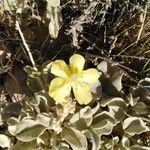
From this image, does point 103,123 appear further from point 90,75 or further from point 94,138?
point 90,75

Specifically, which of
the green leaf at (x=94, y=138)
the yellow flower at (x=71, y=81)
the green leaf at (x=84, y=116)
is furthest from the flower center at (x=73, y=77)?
the green leaf at (x=94, y=138)

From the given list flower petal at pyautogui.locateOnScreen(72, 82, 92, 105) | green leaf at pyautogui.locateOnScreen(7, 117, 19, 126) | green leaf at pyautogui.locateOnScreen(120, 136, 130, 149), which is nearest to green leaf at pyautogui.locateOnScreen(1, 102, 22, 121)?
green leaf at pyautogui.locateOnScreen(7, 117, 19, 126)

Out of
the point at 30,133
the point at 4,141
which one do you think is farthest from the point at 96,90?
the point at 4,141

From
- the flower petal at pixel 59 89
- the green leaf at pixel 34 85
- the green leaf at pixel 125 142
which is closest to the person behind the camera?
the flower petal at pixel 59 89

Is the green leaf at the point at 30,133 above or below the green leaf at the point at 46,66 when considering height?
below

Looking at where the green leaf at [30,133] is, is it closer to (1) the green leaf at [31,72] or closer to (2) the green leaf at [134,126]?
(1) the green leaf at [31,72]

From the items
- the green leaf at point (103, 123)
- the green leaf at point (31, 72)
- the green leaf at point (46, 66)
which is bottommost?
the green leaf at point (103, 123)

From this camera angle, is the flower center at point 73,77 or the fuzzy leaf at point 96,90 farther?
the fuzzy leaf at point 96,90
